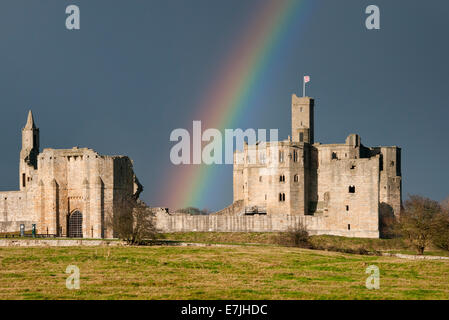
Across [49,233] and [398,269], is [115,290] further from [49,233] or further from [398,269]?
[49,233]

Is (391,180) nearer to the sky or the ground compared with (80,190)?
nearer to the sky

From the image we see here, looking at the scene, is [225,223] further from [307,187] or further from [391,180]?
[391,180]

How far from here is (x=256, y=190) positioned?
322 ft

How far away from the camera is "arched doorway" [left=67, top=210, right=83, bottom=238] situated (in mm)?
78625

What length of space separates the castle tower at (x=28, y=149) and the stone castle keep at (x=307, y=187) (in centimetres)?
2675

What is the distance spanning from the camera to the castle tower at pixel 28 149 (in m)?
105

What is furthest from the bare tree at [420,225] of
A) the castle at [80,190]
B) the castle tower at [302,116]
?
the castle tower at [302,116]

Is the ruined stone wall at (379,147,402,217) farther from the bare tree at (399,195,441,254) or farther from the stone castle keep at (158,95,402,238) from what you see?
the bare tree at (399,195,441,254)

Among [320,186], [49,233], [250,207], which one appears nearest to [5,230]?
[49,233]

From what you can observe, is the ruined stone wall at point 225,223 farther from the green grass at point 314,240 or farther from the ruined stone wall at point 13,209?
the ruined stone wall at point 13,209

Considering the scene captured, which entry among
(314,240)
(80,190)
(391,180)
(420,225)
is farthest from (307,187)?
(80,190)

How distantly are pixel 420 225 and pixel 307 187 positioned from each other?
1144 inches

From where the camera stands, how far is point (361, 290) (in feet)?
113

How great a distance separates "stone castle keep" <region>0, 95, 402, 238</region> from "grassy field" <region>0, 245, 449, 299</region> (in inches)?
528
